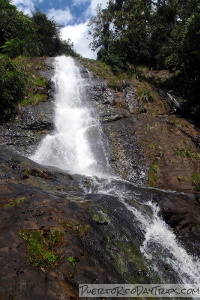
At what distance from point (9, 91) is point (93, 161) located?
297 inches

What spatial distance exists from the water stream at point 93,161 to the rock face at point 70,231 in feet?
0.41

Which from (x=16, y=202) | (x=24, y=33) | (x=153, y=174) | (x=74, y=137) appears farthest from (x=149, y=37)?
(x=16, y=202)

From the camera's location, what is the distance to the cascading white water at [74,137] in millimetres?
13562

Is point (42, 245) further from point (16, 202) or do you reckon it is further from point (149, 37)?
point (149, 37)

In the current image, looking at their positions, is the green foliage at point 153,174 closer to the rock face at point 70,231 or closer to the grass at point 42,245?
the rock face at point 70,231

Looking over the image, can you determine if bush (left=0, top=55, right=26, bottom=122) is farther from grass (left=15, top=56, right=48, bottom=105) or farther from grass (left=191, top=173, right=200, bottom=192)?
grass (left=191, top=173, right=200, bottom=192)

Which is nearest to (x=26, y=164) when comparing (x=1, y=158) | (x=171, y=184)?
(x=1, y=158)

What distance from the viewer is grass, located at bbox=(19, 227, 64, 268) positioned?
13.9 ft

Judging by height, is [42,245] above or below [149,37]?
below

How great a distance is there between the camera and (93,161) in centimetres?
1401

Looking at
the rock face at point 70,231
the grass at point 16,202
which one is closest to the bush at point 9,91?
the rock face at point 70,231

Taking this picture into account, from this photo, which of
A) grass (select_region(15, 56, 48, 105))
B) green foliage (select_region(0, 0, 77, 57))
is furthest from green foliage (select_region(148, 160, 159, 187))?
green foliage (select_region(0, 0, 77, 57))

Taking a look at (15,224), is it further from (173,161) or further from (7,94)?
(7,94)

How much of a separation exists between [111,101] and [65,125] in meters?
4.85
